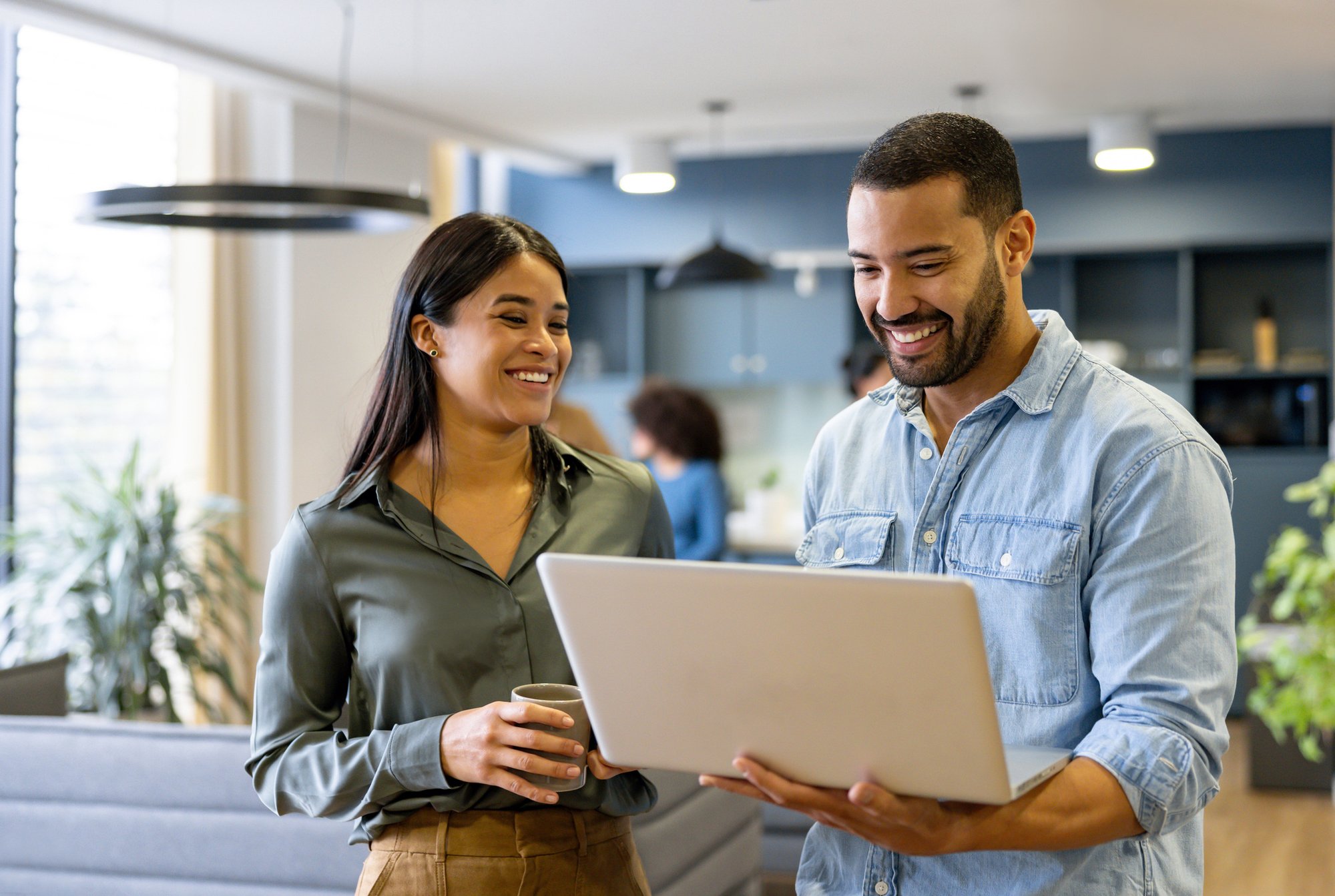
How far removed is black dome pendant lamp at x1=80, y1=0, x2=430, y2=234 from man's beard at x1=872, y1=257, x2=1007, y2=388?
88.2 inches

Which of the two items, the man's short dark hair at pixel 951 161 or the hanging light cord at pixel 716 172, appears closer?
the man's short dark hair at pixel 951 161

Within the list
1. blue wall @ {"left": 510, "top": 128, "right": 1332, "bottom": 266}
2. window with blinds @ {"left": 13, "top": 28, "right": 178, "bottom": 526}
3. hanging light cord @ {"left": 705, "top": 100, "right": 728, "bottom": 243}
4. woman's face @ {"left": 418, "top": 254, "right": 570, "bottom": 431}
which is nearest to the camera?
woman's face @ {"left": 418, "top": 254, "right": 570, "bottom": 431}

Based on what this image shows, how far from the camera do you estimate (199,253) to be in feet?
18.9

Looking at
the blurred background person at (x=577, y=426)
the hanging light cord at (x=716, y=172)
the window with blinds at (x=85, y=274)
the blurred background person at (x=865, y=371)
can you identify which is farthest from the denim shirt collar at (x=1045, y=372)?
the hanging light cord at (x=716, y=172)

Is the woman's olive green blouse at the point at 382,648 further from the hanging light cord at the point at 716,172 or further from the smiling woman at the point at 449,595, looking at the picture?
the hanging light cord at the point at 716,172

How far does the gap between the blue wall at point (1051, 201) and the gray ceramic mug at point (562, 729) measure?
239 inches

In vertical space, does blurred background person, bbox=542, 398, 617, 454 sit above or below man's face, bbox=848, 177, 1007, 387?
below

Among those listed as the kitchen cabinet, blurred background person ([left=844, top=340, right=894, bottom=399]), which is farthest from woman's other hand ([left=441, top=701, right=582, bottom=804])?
the kitchen cabinet

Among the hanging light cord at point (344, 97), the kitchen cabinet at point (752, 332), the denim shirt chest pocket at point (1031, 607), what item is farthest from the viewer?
the kitchen cabinet at point (752, 332)

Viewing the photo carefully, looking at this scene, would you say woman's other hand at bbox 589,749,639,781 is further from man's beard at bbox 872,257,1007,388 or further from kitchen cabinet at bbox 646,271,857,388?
kitchen cabinet at bbox 646,271,857,388

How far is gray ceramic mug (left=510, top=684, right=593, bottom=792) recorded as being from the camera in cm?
133

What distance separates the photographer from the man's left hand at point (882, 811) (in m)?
1.11

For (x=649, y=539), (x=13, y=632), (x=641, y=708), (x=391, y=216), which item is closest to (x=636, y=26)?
(x=391, y=216)

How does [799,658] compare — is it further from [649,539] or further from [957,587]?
[649,539]
